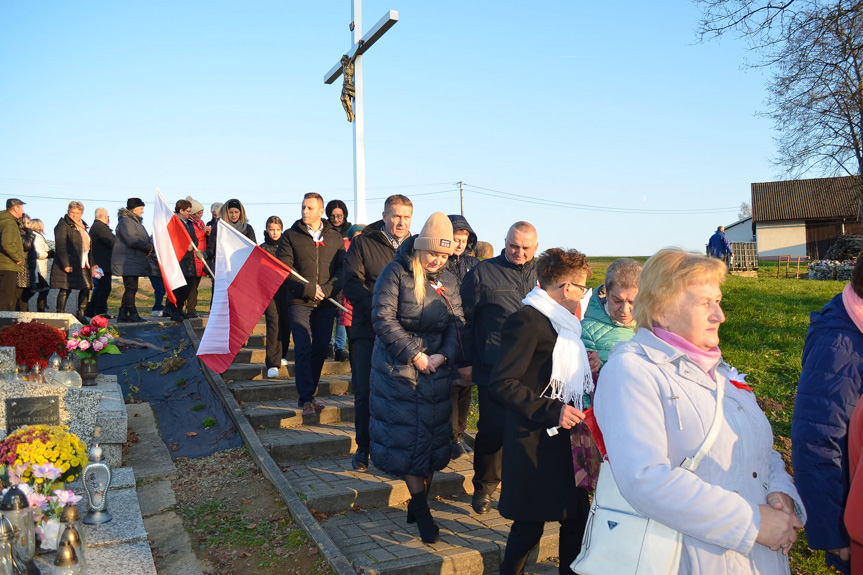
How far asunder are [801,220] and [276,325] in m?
41.8

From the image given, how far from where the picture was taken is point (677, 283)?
2.35 m

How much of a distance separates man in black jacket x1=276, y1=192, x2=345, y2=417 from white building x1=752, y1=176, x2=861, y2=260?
130 feet

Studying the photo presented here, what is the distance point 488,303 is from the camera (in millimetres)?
5289

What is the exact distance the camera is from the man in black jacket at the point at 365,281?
19.5 feet

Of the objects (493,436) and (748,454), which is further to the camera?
(493,436)

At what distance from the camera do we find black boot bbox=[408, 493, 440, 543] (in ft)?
15.5

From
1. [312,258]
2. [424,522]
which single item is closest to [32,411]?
[312,258]

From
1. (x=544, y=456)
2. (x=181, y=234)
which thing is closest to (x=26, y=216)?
(x=181, y=234)

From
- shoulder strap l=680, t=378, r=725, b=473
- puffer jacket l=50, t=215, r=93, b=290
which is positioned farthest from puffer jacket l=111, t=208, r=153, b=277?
shoulder strap l=680, t=378, r=725, b=473

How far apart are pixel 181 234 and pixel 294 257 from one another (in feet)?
7.78

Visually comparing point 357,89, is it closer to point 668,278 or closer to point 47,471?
point 47,471

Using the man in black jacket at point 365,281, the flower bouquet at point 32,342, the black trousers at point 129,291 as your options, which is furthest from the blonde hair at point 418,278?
the black trousers at point 129,291

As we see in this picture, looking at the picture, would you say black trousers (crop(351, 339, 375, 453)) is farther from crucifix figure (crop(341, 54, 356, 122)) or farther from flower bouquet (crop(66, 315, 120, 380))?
crucifix figure (crop(341, 54, 356, 122))

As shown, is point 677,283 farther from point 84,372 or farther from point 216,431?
point 84,372
